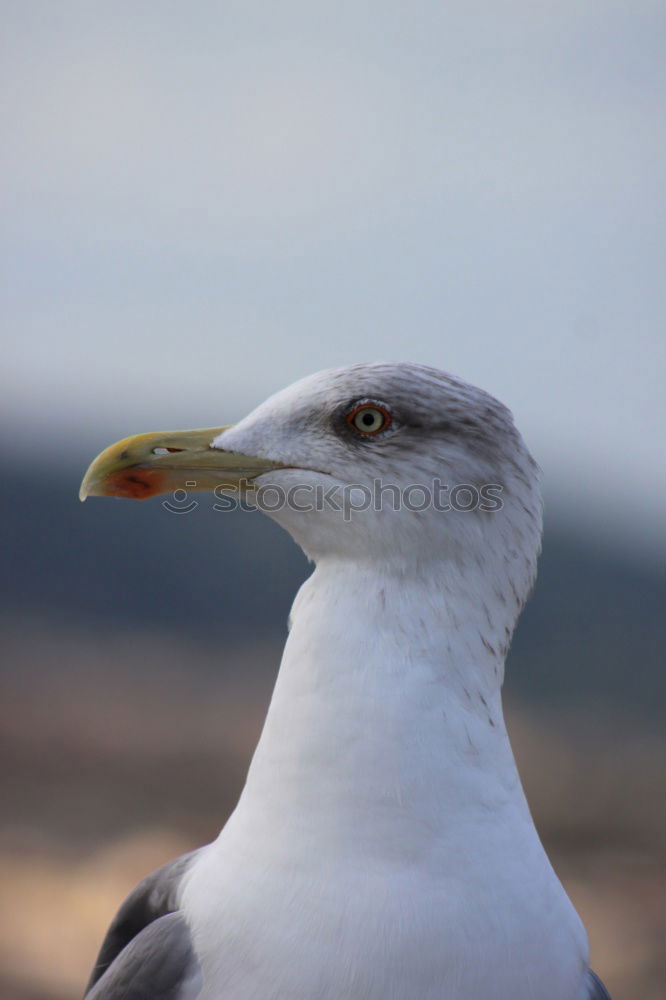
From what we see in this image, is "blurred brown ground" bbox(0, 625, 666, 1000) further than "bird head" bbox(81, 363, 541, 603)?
Yes

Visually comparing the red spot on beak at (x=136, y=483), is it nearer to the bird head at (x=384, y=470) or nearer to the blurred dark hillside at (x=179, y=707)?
the bird head at (x=384, y=470)

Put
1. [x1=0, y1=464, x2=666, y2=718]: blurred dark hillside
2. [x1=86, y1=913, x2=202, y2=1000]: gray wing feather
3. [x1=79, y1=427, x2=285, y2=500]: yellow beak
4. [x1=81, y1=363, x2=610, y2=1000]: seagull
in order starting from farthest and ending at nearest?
[x1=0, y1=464, x2=666, y2=718]: blurred dark hillside
[x1=79, y1=427, x2=285, y2=500]: yellow beak
[x1=86, y1=913, x2=202, y2=1000]: gray wing feather
[x1=81, y1=363, x2=610, y2=1000]: seagull

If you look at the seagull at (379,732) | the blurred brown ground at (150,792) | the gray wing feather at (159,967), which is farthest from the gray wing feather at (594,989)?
the blurred brown ground at (150,792)

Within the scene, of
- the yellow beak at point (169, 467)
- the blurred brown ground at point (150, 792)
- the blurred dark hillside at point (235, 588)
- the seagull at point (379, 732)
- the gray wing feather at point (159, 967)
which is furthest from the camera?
the blurred dark hillside at point (235, 588)

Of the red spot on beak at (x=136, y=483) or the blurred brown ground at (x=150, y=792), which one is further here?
the blurred brown ground at (x=150, y=792)

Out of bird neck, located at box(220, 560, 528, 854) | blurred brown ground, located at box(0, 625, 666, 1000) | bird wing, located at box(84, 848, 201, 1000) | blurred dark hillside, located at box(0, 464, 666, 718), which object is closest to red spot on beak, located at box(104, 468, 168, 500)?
bird neck, located at box(220, 560, 528, 854)

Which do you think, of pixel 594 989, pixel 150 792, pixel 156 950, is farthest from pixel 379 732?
pixel 150 792

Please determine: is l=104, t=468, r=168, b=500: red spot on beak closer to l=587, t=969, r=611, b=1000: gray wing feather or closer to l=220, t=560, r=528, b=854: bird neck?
l=220, t=560, r=528, b=854: bird neck

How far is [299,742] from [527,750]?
4829 mm

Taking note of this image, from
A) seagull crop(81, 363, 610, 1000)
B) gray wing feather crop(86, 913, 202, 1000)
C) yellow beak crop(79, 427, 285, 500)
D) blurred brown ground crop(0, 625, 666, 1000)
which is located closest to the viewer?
seagull crop(81, 363, 610, 1000)

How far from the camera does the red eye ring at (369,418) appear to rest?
1622 millimetres

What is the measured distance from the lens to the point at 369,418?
1631 millimetres

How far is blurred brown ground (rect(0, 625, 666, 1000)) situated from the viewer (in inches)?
183

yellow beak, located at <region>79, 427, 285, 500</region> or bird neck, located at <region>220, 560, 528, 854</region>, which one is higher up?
yellow beak, located at <region>79, 427, 285, 500</region>
